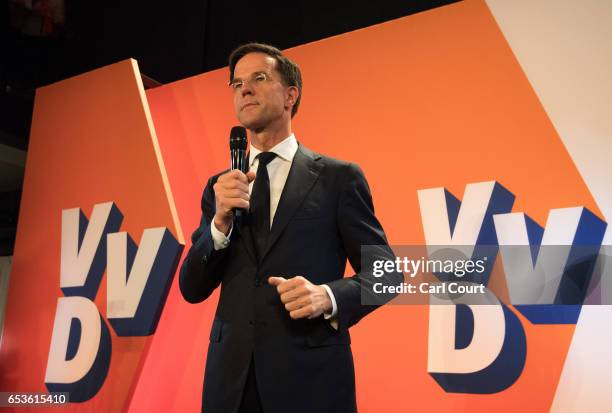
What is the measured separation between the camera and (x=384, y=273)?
4.45 feet

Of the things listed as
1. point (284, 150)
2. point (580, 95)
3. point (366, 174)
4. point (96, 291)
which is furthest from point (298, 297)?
point (96, 291)

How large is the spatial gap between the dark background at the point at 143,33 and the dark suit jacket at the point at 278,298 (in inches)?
76.9

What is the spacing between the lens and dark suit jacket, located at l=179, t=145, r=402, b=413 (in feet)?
4.15

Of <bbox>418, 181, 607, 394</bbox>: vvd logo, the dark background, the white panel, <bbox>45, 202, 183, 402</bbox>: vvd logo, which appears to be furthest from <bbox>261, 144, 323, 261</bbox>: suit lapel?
the dark background

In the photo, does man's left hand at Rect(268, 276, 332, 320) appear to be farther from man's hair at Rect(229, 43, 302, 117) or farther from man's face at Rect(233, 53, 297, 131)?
man's hair at Rect(229, 43, 302, 117)

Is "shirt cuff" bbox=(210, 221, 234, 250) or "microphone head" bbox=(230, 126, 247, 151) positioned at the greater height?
"microphone head" bbox=(230, 126, 247, 151)

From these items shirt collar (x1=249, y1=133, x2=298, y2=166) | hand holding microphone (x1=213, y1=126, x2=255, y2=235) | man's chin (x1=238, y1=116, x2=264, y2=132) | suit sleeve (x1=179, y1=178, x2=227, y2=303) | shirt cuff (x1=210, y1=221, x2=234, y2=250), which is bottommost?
suit sleeve (x1=179, y1=178, x2=227, y2=303)

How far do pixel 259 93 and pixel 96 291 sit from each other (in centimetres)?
213

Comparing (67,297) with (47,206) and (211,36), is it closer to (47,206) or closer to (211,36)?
(47,206)

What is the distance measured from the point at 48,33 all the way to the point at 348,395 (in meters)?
4.10

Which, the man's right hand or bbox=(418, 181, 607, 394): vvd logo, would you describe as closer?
the man's right hand

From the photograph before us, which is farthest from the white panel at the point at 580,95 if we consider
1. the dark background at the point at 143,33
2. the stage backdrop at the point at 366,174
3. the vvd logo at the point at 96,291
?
the vvd logo at the point at 96,291

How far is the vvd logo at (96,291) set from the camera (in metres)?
3.01

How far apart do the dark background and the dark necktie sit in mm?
1897
